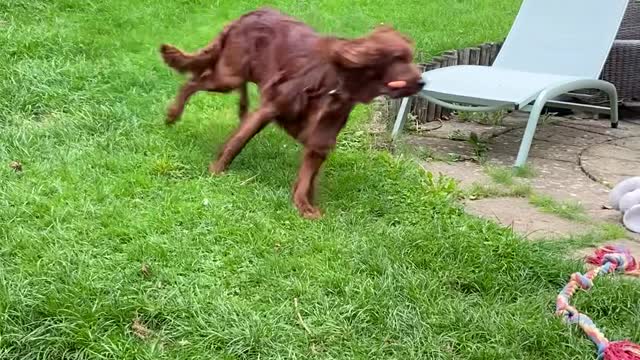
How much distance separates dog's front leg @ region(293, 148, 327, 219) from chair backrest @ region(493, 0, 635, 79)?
3.15 metres

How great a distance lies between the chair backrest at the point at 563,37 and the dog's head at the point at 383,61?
320 cm

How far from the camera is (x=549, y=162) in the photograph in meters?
5.86

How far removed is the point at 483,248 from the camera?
3.58 m

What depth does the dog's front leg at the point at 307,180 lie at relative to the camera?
397 cm

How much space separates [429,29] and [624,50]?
5.91ft

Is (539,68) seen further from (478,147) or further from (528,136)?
(528,136)

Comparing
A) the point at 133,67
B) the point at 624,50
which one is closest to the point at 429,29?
the point at 624,50

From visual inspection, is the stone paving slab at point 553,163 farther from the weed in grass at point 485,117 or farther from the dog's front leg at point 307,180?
the dog's front leg at point 307,180

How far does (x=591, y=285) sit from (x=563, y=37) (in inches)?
155

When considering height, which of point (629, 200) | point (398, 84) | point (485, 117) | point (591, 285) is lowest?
point (485, 117)

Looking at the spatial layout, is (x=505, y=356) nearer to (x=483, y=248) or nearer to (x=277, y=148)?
(x=483, y=248)

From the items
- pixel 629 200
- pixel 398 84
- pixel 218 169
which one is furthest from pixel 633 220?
pixel 218 169

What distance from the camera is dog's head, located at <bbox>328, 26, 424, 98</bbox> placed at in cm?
364

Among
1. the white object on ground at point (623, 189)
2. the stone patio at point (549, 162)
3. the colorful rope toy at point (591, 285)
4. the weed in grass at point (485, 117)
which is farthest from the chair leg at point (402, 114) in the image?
the colorful rope toy at point (591, 285)
